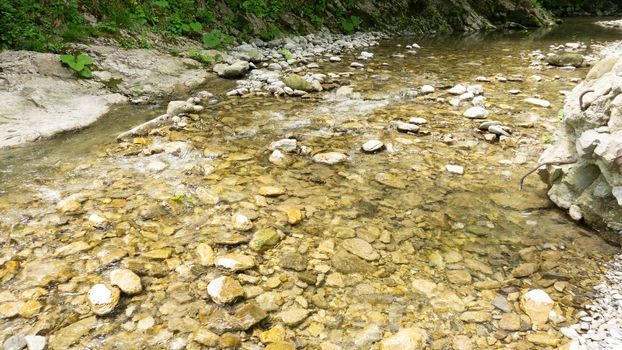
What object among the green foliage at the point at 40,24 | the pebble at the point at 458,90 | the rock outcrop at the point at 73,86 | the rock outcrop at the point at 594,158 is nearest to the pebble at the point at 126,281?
the rock outcrop at the point at 73,86

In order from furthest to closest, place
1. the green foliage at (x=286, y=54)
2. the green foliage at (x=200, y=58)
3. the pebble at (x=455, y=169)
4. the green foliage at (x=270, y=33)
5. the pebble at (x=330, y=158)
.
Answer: the green foliage at (x=270, y=33) → the green foliage at (x=286, y=54) → the green foliage at (x=200, y=58) → the pebble at (x=330, y=158) → the pebble at (x=455, y=169)

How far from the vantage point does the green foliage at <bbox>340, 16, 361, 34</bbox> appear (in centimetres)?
1422

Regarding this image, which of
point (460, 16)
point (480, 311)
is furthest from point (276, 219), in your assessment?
point (460, 16)

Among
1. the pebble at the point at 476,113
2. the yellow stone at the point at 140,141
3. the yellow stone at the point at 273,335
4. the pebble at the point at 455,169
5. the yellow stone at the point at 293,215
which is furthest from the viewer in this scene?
the pebble at the point at 476,113

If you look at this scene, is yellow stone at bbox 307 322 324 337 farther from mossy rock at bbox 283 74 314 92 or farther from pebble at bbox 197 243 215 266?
Answer: mossy rock at bbox 283 74 314 92

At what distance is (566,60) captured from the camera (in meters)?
9.36

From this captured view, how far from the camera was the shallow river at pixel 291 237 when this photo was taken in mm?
2512

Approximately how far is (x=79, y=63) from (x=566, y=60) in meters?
10.4

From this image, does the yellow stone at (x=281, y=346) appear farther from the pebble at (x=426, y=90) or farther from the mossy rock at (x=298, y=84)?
the pebble at (x=426, y=90)

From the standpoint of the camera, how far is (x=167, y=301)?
105 inches

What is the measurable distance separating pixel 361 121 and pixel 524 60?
6701mm

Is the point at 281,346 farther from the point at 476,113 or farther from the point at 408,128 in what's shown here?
the point at 476,113

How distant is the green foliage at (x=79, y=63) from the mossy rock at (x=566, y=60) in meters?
10.1

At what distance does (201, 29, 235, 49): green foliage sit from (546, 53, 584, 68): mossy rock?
8.06 m
